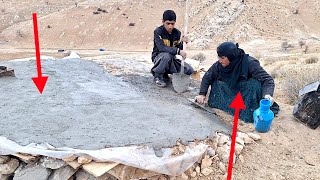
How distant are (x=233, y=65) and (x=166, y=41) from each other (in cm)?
126

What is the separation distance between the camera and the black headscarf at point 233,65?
379 cm

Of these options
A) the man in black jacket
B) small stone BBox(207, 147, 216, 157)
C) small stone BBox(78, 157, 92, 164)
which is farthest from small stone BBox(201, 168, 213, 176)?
the man in black jacket

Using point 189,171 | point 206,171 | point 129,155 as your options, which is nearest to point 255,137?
point 206,171

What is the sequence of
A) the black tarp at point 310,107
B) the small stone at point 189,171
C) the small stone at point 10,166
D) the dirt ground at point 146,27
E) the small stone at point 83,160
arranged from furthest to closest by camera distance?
the dirt ground at point 146,27 < the black tarp at point 310,107 < the small stone at point 189,171 < the small stone at point 10,166 < the small stone at point 83,160

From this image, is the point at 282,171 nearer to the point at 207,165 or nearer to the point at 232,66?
the point at 207,165

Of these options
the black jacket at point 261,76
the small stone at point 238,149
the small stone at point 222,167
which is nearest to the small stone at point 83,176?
the small stone at point 222,167

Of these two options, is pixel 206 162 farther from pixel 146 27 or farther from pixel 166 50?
pixel 146 27

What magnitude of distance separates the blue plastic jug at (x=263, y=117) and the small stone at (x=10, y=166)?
2.32 meters

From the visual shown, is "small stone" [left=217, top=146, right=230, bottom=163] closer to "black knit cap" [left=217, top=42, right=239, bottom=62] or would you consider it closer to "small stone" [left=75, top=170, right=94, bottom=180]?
"black knit cap" [left=217, top=42, right=239, bottom=62]

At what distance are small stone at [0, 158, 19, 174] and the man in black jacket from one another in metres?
2.28

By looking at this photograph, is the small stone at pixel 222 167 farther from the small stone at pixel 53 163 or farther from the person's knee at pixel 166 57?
the person's knee at pixel 166 57

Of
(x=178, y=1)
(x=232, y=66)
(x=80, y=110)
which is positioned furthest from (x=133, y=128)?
(x=178, y=1)

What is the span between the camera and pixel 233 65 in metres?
3.93

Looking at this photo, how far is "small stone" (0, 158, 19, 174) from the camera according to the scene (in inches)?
118
